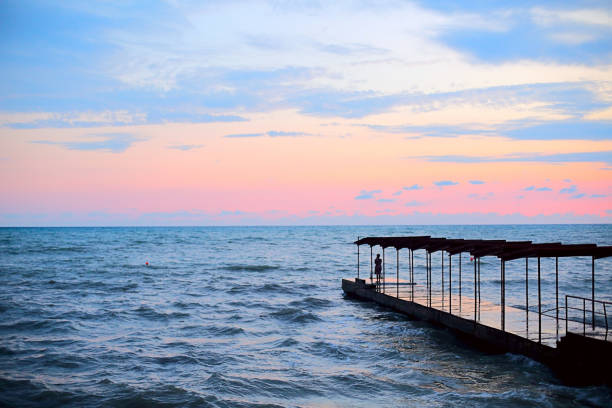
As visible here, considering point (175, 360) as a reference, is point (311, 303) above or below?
below

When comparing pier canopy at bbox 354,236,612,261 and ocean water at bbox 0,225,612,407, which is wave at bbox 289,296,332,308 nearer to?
ocean water at bbox 0,225,612,407

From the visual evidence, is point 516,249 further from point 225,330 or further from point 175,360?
point 225,330

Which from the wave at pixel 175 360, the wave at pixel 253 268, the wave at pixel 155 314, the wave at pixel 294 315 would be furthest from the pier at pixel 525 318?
the wave at pixel 253 268

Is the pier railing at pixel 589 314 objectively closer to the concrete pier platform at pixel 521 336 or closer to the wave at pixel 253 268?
the concrete pier platform at pixel 521 336

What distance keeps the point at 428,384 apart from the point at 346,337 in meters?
7.15

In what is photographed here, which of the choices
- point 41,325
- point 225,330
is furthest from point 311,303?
point 41,325

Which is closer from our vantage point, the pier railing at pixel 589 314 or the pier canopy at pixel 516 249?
the pier railing at pixel 589 314

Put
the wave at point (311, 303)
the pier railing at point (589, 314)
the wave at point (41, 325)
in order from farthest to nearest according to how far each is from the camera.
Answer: the wave at point (311, 303) < the wave at point (41, 325) < the pier railing at point (589, 314)

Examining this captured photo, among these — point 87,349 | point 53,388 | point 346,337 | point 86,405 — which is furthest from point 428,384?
point 87,349

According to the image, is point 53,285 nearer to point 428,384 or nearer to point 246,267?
point 246,267

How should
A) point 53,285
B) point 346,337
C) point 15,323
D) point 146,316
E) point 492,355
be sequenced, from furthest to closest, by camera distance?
point 53,285 < point 146,316 < point 15,323 < point 346,337 < point 492,355

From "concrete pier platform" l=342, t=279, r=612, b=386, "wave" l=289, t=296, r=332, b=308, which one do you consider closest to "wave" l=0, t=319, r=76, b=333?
"wave" l=289, t=296, r=332, b=308

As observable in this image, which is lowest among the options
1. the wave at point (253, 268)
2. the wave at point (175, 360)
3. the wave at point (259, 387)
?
the wave at point (253, 268)

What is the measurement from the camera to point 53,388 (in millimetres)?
16062
